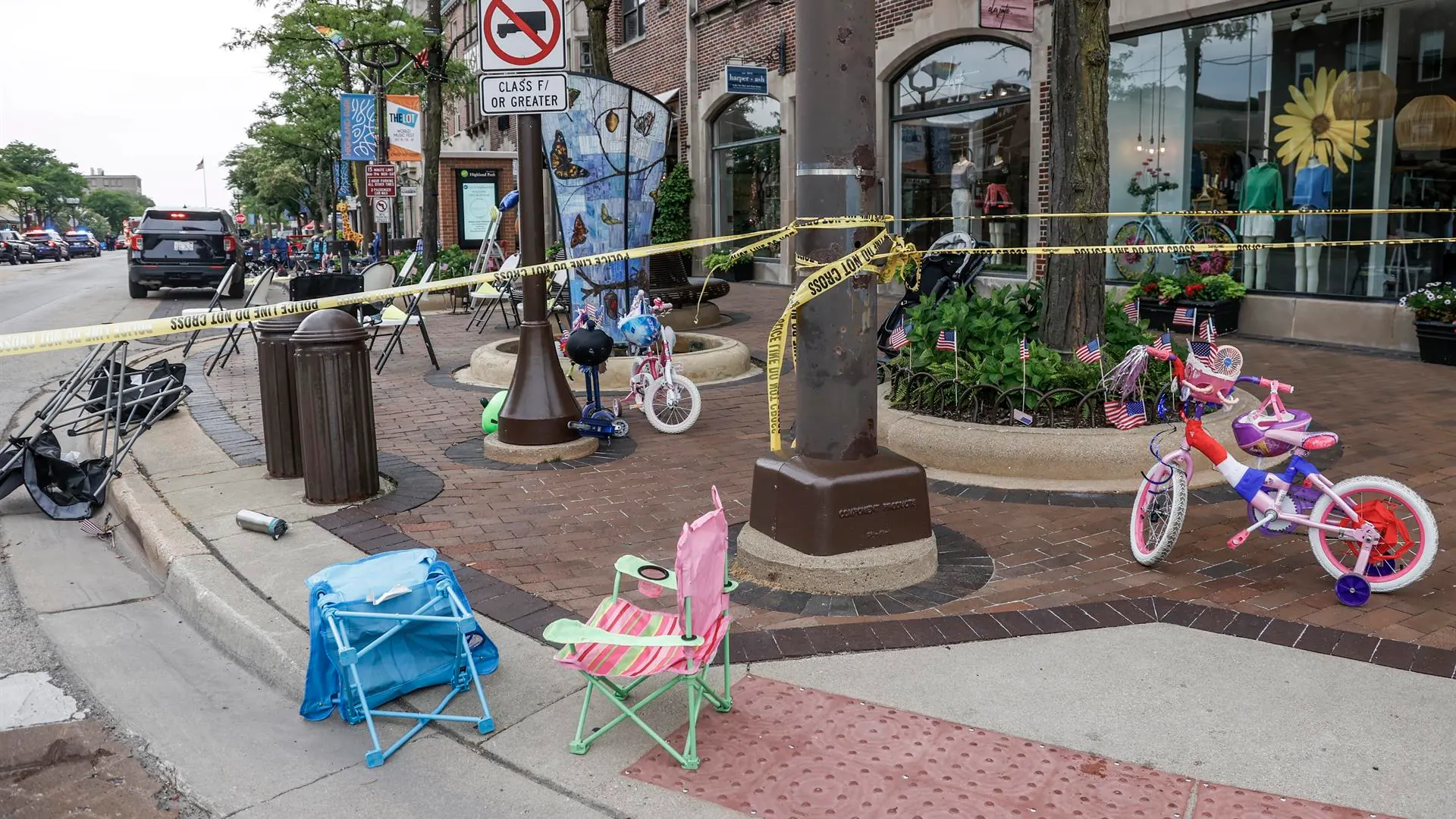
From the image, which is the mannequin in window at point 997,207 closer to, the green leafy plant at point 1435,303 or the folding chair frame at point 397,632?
the green leafy plant at point 1435,303

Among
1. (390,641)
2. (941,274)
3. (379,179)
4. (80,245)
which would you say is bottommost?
(390,641)

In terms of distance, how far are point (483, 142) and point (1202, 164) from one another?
1386 inches

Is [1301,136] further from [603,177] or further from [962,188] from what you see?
[603,177]

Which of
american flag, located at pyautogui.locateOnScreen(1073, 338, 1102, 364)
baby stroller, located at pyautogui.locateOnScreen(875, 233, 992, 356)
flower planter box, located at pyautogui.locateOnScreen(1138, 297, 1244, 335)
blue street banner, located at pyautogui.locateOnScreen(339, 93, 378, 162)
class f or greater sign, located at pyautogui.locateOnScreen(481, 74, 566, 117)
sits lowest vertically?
flower planter box, located at pyautogui.locateOnScreen(1138, 297, 1244, 335)

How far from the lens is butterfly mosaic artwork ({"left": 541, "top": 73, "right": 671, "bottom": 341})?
10.8 m

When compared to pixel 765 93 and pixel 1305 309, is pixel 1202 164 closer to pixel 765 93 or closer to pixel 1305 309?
pixel 1305 309

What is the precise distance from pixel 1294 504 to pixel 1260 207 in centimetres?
918

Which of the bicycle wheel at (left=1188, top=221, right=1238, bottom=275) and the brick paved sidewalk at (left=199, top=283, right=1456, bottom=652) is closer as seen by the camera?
the brick paved sidewalk at (left=199, top=283, right=1456, bottom=652)

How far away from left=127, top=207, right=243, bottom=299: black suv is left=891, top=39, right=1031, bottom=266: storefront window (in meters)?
Answer: 13.4

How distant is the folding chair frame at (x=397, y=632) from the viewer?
3652 mm

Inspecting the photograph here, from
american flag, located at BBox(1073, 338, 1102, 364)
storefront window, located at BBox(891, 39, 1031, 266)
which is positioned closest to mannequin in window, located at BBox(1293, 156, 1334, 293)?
storefront window, located at BBox(891, 39, 1031, 266)

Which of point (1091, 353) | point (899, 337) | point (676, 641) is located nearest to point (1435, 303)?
point (899, 337)

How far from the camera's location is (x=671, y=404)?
8375 mm

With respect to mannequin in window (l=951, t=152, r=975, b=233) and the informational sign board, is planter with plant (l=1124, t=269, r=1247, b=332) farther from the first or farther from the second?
the informational sign board
